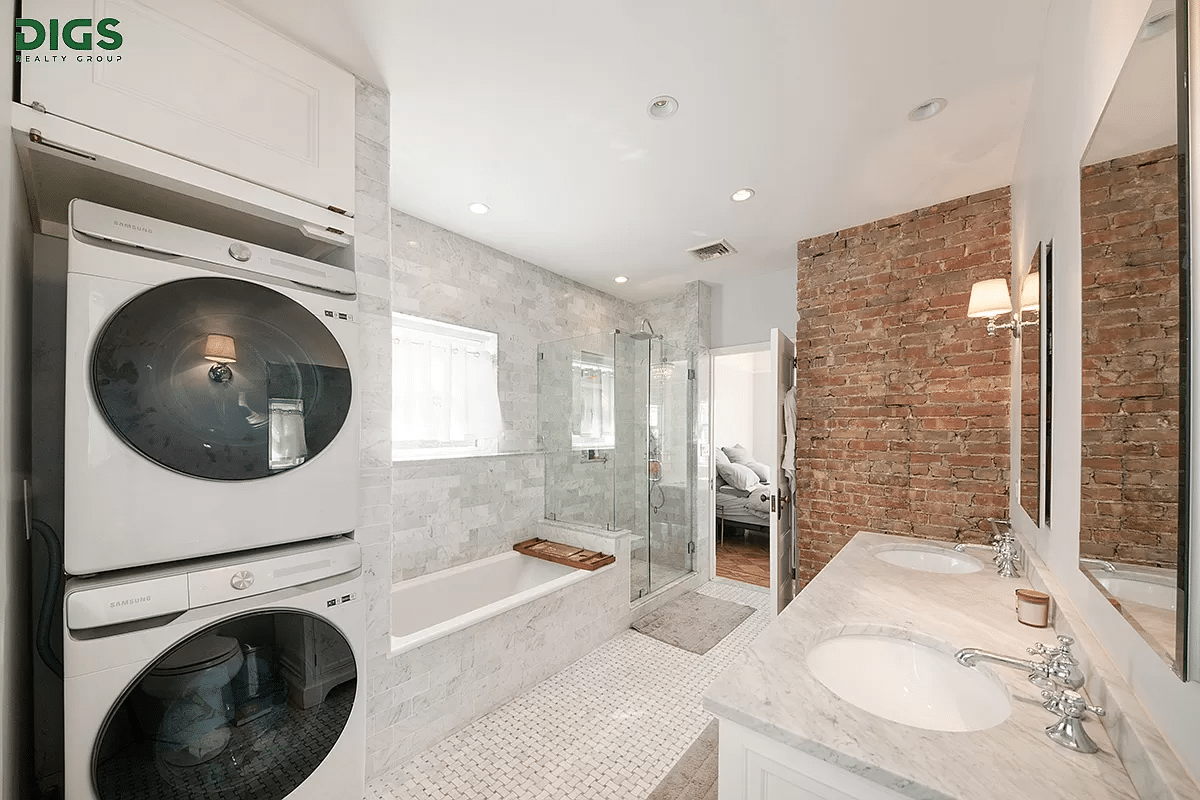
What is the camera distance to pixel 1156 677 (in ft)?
2.32

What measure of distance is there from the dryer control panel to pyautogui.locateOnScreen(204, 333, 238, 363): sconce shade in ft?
1.72

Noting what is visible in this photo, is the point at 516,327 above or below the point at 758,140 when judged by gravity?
below

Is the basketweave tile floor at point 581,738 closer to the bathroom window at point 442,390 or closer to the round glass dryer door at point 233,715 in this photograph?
the round glass dryer door at point 233,715

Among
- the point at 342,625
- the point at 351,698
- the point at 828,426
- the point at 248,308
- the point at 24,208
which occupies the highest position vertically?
the point at 24,208

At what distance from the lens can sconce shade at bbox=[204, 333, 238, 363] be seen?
3.94 feet

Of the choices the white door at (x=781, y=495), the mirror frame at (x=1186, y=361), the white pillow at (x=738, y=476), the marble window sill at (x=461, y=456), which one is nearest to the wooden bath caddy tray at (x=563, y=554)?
the marble window sill at (x=461, y=456)

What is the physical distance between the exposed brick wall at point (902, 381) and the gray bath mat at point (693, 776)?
1.57 meters

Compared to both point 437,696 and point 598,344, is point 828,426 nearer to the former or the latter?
point 598,344

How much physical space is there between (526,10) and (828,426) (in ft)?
9.09

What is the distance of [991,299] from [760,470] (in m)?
4.19

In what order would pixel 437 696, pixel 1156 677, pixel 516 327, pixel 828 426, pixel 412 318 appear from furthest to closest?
pixel 516 327
pixel 828 426
pixel 412 318
pixel 437 696
pixel 1156 677

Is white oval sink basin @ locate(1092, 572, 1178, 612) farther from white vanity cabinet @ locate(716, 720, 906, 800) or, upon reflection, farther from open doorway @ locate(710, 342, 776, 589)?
open doorway @ locate(710, 342, 776, 589)

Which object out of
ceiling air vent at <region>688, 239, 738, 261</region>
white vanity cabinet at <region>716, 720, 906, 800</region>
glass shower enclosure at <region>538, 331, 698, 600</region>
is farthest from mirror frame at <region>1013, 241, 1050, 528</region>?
→ glass shower enclosure at <region>538, 331, 698, 600</region>

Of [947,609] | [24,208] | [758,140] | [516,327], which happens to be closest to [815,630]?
[947,609]
